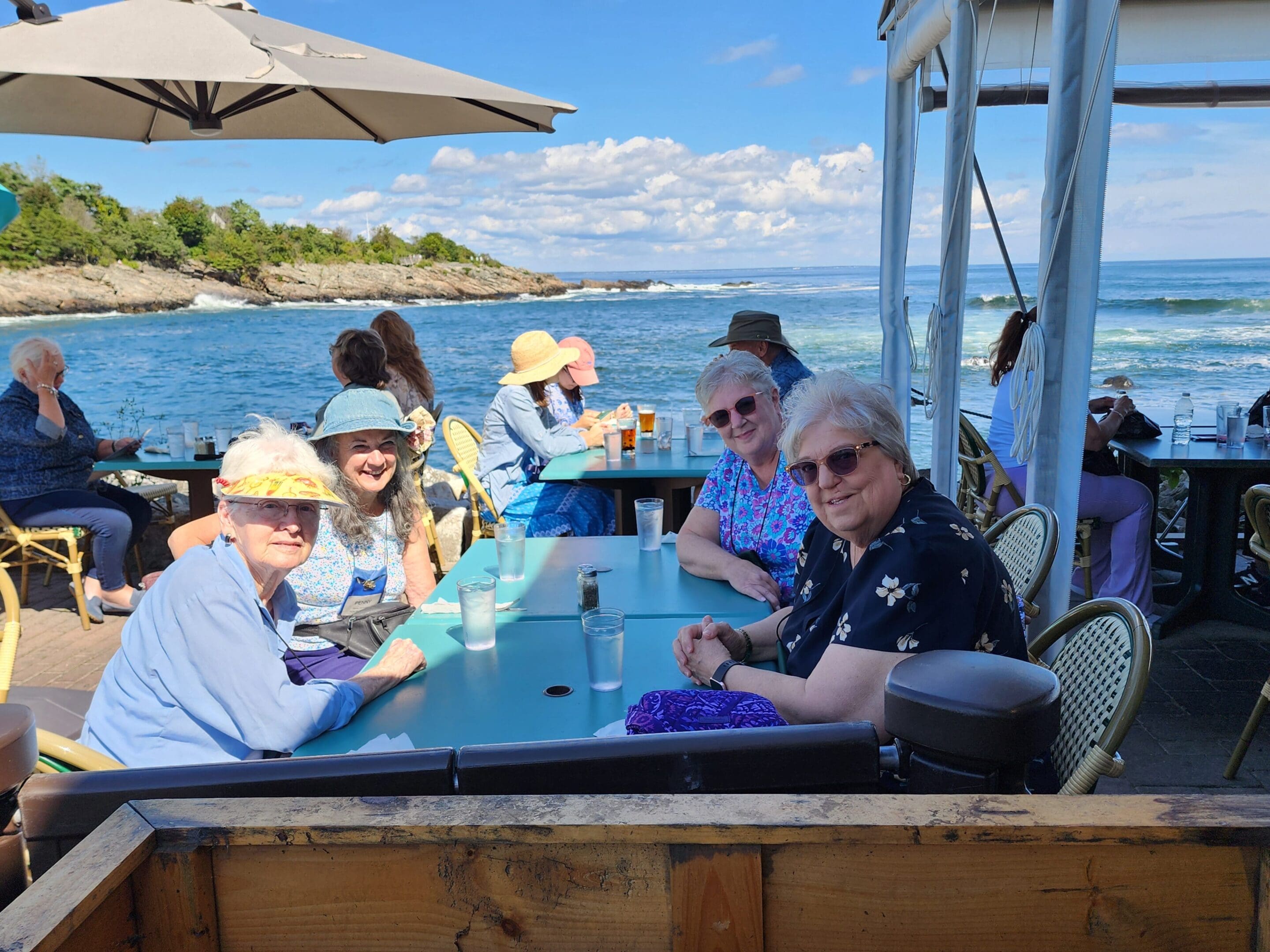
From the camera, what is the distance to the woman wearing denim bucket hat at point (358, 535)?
105 inches

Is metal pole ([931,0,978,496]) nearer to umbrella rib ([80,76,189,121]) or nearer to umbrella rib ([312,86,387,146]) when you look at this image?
umbrella rib ([312,86,387,146])

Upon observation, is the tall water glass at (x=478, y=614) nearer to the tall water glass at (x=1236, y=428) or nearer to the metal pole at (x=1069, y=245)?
the metal pole at (x=1069, y=245)

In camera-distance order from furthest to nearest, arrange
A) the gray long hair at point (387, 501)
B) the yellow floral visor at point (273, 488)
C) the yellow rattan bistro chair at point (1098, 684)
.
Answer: the gray long hair at point (387, 501) → the yellow floral visor at point (273, 488) → the yellow rattan bistro chair at point (1098, 684)

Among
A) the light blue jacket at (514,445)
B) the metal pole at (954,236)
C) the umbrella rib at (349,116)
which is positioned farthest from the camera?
the light blue jacket at (514,445)

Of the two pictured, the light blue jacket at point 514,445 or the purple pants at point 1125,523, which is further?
the light blue jacket at point 514,445

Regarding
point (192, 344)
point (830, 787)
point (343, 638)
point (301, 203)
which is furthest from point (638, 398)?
point (301, 203)

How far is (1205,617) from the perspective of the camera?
14.0 ft

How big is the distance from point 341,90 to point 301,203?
57596mm

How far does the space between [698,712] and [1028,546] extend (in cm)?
147

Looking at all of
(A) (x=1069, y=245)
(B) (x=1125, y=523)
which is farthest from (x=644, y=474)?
(B) (x=1125, y=523)

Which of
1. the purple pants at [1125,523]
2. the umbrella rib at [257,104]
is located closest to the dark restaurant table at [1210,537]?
the purple pants at [1125,523]

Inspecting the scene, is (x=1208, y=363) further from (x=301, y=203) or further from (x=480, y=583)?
(x=301, y=203)

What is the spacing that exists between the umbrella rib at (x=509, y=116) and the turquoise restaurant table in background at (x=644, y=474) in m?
1.70

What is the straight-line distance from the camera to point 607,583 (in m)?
2.63
